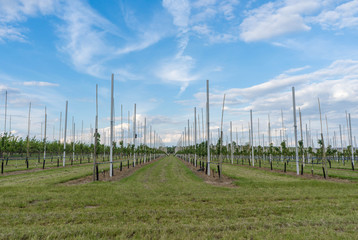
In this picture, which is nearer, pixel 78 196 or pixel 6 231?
pixel 6 231

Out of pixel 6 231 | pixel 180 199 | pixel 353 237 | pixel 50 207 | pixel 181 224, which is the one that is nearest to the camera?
pixel 353 237

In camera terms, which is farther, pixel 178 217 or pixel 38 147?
pixel 38 147

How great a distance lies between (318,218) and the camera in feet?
28.2

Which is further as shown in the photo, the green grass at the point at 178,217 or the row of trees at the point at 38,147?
the row of trees at the point at 38,147

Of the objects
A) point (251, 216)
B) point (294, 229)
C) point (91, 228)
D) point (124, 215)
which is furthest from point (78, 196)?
point (294, 229)

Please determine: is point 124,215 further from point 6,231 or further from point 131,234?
point 6,231

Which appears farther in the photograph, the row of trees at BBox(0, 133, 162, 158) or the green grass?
the row of trees at BBox(0, 133, 162, 158)

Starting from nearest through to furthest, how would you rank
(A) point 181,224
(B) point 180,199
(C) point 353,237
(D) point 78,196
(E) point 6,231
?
(C) point 353,237, (E) point 6,231, (A) point 181,224, (B) point 180,199, (D) point 78,196

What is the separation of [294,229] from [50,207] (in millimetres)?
9665

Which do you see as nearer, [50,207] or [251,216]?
[251,216]

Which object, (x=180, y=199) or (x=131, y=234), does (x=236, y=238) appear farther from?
(x=180, y=199)

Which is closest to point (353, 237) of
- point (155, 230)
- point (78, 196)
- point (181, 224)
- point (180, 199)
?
point (181, 224)

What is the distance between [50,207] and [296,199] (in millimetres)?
11746

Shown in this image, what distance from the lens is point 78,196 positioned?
12961mm
